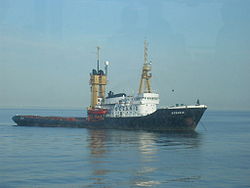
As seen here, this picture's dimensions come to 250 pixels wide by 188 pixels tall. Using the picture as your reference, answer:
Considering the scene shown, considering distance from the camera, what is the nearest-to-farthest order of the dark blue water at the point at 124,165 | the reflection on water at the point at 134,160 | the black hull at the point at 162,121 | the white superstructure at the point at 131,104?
1. the dark blue water at the point at 124,165
2. the reflection on water at the point at 134,160
3. the black hull at the point at 162,121
4. the white superstructure at the point at 131,104

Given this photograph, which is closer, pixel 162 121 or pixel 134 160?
pixel 134 160

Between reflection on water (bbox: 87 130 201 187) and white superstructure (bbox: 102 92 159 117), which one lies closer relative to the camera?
reflection on water (bbox: 87 130 201 187)

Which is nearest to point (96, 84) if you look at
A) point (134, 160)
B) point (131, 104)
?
point (131, 104)

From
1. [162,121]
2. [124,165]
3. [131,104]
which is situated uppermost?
[131,104]

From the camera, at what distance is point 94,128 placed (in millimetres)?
88188

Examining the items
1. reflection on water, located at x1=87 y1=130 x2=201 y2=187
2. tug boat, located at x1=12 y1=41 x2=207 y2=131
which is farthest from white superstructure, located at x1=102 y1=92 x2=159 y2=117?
reflection on water, located at x1=87 y1=130 x2=201 y2=187

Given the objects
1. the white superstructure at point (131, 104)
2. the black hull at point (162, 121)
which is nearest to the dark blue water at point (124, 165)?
the black hull at point (162, 121)

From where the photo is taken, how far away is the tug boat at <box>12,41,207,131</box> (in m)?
75.9

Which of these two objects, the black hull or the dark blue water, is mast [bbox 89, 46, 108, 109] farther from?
the dark blue water

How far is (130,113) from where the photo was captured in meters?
85.1

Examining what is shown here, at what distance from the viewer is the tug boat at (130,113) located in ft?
249

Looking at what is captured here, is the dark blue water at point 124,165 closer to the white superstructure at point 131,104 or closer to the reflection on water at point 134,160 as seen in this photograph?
the reflection on water at point 134,160

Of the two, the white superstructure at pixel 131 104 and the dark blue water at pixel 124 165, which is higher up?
the white superstructure at pixel 131 104

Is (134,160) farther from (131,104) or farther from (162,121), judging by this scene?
(131,104)
